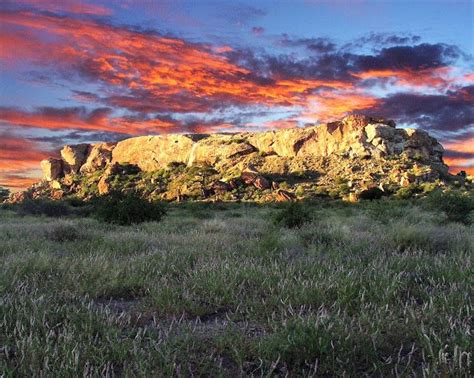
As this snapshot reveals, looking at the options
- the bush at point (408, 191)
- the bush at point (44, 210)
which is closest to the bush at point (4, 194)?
the bush at point (44, 210)

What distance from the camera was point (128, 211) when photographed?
19.7 meters

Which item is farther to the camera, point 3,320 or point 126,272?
point 126,272

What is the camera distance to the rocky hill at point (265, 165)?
58156mm

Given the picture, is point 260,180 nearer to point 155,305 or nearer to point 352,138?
point 352,138

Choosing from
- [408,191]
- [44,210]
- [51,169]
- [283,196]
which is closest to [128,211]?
[44,210]

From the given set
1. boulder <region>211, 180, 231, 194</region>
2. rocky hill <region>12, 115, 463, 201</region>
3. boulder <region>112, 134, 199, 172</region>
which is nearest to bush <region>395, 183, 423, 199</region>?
rocky hill <region>12, 115, 463, 201</region>

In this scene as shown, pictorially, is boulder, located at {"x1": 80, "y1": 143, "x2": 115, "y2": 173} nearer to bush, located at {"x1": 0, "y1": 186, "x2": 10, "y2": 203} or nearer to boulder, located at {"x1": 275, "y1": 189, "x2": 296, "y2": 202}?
bush, located at {"x1": 0, "y1": 186, "x2": 10, "y2": 203}

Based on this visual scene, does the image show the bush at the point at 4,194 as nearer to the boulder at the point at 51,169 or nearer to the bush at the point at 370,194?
the boulder at the point at 51,169

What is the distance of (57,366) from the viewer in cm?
276

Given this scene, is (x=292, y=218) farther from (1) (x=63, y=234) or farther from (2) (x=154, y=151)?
(2) (x=154, y=151)

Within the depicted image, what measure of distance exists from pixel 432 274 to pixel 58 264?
5.50 m

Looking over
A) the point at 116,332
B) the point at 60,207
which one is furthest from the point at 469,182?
the point at 116,332

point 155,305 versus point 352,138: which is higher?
point 352,138

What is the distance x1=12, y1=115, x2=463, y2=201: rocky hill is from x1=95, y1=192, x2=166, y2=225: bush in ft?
105
